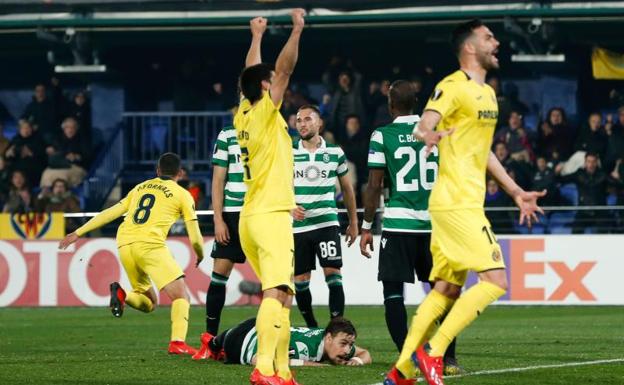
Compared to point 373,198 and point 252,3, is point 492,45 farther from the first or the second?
point 252,3

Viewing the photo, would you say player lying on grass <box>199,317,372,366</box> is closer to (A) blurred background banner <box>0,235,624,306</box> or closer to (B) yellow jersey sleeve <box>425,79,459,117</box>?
(B) yellow jersey sleeve <box>425,79,459,117</box>

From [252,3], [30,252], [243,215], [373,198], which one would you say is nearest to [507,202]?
[252,3]

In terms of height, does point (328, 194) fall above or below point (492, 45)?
below

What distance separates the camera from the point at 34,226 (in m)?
22.7

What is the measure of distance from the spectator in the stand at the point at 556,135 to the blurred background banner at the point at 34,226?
7859 mm

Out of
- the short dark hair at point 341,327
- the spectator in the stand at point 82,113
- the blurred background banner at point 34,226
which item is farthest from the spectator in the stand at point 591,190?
the short dark hair at point 341,327

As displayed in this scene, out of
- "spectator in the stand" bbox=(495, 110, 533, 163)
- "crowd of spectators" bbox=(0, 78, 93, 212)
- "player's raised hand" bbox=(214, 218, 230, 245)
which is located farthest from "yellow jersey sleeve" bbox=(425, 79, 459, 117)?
"crowd of spectators" bbox=(0, 78, 93, 212)

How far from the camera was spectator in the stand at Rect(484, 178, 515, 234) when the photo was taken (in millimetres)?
22234

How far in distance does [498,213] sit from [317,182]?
950cm

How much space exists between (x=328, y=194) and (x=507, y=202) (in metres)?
9.76

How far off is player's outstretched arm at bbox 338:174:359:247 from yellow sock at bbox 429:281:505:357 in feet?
12.8

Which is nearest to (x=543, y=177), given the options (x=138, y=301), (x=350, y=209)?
(x=350, y=209)

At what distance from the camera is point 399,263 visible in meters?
10.6

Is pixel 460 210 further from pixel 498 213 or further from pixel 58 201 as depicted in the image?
pixel 58 201
